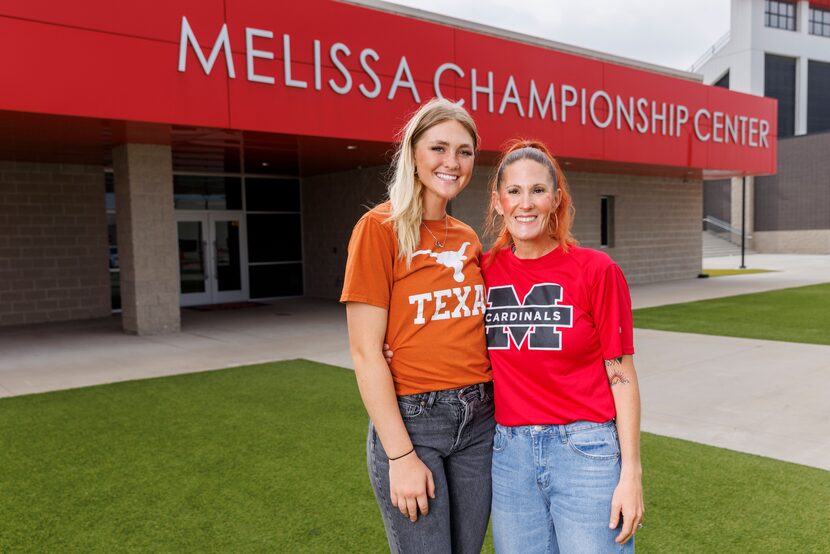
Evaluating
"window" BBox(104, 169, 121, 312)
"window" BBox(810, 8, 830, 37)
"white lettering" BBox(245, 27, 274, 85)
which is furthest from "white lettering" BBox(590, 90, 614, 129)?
"window" BBox(810, 8, 830, 37)

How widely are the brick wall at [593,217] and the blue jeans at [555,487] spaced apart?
1262 centimetres

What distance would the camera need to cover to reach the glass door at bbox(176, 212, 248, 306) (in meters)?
16.0

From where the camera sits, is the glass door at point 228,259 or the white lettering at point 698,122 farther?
the white lettering at point 698,122

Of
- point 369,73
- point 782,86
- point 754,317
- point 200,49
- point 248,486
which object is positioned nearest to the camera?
point 248,486

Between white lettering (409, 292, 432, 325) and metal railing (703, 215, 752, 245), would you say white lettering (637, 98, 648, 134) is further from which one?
metal railing (703, 215, 752, 245)

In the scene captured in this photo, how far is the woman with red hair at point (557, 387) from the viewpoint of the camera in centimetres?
193

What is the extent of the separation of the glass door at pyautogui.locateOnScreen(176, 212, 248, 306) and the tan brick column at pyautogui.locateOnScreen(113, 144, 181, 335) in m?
4.78

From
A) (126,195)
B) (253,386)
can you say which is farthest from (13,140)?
(253,386)

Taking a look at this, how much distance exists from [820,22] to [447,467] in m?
55.1

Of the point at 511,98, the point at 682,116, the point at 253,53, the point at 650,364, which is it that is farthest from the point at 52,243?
the point at 682,116

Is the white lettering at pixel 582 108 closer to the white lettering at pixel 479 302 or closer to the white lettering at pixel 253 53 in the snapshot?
the white lettering at pixel 253 53

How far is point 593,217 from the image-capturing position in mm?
18438

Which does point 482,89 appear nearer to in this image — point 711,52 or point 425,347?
point 425,347

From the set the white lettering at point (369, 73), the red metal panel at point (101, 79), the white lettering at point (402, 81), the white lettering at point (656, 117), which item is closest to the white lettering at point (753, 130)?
the white lettering at point (656, 117)
